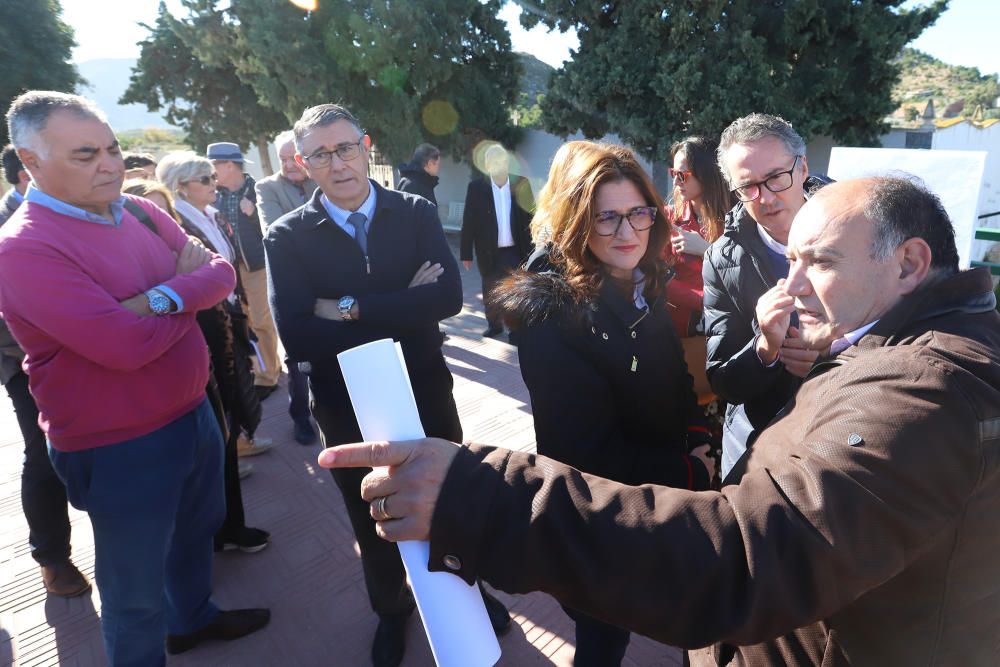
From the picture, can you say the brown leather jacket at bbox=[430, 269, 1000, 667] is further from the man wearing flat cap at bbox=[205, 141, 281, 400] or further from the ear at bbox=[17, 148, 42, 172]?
the man wearing flat cap at bbox=[205, 141, 281, 400]

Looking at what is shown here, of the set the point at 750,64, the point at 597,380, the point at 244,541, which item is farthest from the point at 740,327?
the point at 750,64

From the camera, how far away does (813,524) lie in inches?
30.5

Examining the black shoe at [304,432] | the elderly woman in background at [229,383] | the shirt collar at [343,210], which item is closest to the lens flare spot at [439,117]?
the black shoe at [304,432]

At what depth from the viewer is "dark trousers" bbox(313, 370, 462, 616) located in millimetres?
2207

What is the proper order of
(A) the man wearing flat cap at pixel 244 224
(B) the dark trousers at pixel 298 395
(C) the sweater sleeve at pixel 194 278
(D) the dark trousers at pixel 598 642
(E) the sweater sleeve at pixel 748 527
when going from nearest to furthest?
1. (E) the sweater sleeve at pixel 748 527
2. (D) the dark trousers at pixel 598 642
3. (C) the sweater sleeve at pixel 194 278
4. (B) the dark trousers at pixel 298 395
5. (A) the man wearing flat cap at pixel 244 224

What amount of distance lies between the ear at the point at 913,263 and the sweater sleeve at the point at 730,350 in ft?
2.53

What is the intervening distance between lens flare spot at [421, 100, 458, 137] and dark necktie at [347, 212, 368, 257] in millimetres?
12960

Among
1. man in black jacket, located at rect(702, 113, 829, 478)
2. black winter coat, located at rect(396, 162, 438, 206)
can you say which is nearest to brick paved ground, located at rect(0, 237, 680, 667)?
man in black jacket, located at rect(702, 113, 829, 478)

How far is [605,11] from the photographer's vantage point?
11453mm

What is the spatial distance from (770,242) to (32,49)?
22.4m

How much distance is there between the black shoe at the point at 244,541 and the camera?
307 centimetres

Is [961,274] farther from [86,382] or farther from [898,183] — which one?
[86,382]

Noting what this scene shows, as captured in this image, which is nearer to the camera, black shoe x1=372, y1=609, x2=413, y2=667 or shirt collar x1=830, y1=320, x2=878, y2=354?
shirt collar x1=830, y1=320, x2=878, y2=354

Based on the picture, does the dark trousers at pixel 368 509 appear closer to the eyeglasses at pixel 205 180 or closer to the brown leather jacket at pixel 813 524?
the brown leather jacket at pixel 813 524
